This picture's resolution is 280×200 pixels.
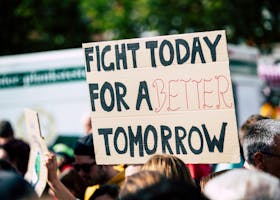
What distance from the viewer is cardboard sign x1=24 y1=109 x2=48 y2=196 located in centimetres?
461

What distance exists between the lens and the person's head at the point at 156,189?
8.71ft

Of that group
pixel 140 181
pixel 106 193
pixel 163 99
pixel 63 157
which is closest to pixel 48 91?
pixel 63 157

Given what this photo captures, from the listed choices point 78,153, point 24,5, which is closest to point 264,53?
point 24,5

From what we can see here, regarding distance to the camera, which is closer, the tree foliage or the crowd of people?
the crowd of people

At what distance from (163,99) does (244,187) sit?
1.65m

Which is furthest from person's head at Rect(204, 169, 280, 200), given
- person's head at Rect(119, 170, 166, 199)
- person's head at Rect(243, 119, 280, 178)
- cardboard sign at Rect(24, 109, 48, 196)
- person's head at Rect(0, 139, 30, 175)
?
person's head at Rect(0, 139, 30, 175)

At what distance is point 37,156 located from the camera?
5051 mm

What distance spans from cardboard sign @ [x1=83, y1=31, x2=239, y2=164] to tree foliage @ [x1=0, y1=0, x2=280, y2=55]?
1198 cm

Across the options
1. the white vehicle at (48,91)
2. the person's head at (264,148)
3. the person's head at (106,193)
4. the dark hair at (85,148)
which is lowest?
the white vehicle at (48,91)

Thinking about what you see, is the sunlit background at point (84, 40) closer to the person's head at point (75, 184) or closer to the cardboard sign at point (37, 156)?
the person's head at point (75, 184)

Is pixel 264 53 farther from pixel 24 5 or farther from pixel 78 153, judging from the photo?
pixel 78 153

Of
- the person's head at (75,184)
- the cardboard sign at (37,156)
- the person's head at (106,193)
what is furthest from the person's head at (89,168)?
the person's head at (106,193)

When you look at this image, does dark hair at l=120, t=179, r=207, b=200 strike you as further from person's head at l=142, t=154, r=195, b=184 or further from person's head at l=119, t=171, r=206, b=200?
person's head at l=142, t=154, r=195, b=184

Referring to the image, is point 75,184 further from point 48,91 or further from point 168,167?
point 48,91
